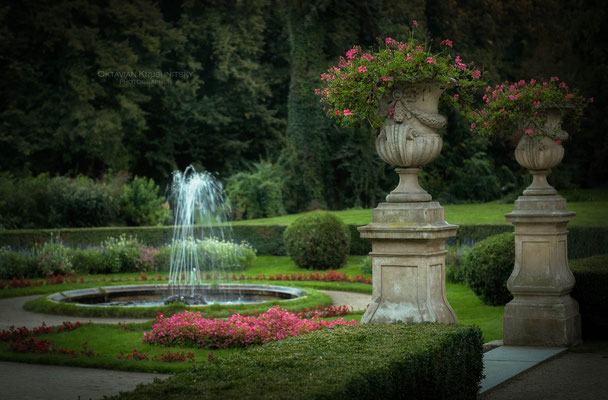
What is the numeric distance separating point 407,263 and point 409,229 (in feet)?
0.99

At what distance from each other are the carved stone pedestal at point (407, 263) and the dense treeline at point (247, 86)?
834 inches

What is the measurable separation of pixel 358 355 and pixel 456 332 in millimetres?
1021

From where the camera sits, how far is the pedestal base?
8.31 m

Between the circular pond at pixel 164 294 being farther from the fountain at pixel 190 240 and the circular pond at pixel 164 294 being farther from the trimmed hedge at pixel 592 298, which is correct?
the trimmed hedge at pixel 592 298

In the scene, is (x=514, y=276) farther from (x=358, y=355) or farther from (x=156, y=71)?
(x=156, y=71)

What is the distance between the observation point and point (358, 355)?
15.2ft

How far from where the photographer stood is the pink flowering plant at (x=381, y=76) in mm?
5997

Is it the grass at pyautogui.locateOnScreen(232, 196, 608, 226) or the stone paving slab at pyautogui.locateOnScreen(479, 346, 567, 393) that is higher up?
the grass at pyautogui.locateOnScreen(232, 196, 608, 226)

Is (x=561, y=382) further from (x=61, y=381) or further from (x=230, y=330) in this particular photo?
(x=61, y=381)

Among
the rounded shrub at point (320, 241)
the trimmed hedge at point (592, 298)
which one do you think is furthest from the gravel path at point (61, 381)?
the rounded shrub at point (320, 241)

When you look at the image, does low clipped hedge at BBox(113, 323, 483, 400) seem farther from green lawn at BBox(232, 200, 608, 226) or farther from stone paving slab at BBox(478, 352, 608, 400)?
Answer: green lawn at BBox(232, 200, 608, 226)

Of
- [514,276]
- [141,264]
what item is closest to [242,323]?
[514,276]

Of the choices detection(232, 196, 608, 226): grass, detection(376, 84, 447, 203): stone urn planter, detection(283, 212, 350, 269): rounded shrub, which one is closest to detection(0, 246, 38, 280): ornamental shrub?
detection(283, 212, 350, 269): rounded shrub

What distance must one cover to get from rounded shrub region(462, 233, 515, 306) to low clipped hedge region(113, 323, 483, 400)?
18.6 feet
